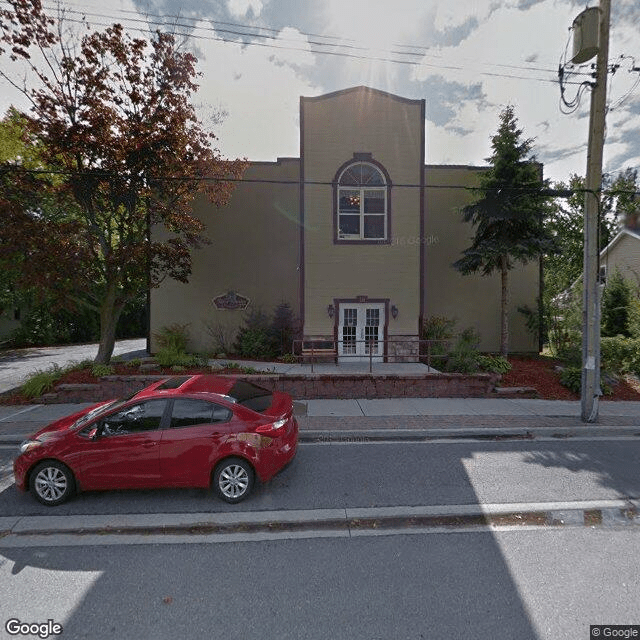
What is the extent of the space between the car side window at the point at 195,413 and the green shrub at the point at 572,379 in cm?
959

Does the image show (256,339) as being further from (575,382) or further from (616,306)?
(616,306)

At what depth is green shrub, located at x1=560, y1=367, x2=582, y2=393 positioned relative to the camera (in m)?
9.23

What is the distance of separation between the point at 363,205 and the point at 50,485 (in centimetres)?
1105

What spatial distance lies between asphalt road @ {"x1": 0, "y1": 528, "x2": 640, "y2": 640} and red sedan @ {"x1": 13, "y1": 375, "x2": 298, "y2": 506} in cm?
85

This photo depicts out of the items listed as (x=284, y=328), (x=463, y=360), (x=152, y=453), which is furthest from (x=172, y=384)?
(x=284, y=328)

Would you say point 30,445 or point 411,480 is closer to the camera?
point 30,445

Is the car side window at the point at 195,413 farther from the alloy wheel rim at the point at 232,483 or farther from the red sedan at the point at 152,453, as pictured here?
the alloy wheel rim at the point at 232,483

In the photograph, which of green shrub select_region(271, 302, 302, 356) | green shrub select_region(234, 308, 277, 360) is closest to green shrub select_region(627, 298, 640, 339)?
green shrub select_region(271, 302, 302, 356)

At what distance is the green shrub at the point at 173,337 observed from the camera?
1328 centimetres

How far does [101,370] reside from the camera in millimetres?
9055

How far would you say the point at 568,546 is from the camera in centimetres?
351

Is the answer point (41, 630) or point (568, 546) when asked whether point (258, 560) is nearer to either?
point (41, 630)

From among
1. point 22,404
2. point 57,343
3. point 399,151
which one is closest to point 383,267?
point 399,151

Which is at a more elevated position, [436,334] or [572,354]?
[436,334]
